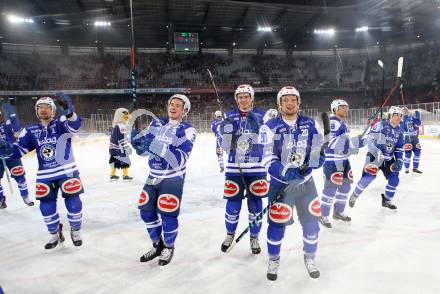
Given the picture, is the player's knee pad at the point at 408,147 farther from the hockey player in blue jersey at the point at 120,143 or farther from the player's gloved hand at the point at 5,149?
the player's gloved hand at the point at 5,149

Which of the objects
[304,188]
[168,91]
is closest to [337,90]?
[168,91]

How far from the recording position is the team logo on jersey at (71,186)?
4.26m

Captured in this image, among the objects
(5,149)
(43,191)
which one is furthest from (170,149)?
(5,149)

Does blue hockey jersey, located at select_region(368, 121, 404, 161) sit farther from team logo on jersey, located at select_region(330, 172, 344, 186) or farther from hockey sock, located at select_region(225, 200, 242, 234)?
hockey sock, located at select_region(225, 200, 242, 234)

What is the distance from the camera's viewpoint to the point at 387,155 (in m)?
5.78

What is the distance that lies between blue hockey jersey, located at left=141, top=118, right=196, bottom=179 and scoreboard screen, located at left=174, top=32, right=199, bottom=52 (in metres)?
27.9

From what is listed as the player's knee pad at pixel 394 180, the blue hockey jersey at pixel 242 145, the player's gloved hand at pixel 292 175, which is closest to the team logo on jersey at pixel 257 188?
the blue hockey jersey at pixel 242 145

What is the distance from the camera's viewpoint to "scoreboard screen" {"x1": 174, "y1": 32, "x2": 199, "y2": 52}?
98.1 feet

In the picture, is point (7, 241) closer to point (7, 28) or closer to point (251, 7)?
point (251, 7)

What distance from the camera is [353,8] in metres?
27.9

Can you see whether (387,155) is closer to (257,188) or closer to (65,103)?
(257,188)

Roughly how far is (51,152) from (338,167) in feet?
13.8

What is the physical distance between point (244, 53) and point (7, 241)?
33.6 m

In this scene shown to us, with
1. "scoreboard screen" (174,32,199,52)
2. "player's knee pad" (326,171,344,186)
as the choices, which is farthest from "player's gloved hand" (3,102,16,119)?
"scoreboard screen" (174,32,199,52)
